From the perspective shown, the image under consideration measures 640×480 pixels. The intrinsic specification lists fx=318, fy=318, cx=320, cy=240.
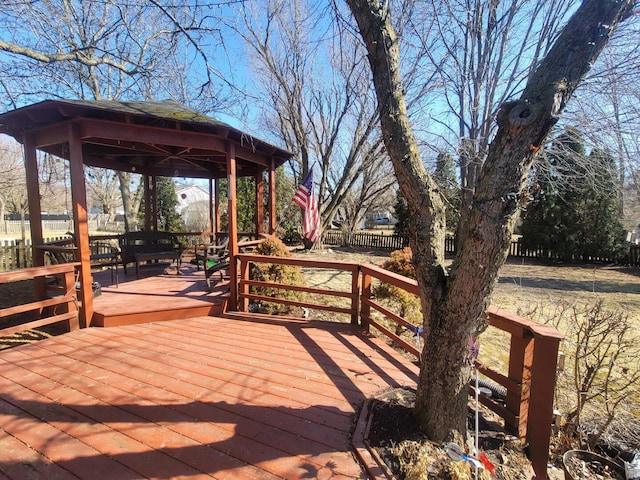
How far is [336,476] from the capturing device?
5.81 ft

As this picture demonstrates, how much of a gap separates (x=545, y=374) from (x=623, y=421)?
141 cm

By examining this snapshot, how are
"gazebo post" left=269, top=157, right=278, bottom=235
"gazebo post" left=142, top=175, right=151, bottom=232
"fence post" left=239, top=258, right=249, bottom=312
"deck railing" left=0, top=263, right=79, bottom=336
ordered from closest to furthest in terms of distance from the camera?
"deck railing" left=0, top=263, right=79, bottom=336
"fence post" left=239, top=258, right=249, bottom=312
"gazebo post" left=269, top=157, right=278, bottom=235
"gazebo post" left=142, top=175, right=151, bottom=232

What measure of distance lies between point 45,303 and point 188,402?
2.52 metres

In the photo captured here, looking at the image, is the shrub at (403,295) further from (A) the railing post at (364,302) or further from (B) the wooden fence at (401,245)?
(B) the wooden fence at (401,245)

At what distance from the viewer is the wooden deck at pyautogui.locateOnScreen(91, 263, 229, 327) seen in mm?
4102

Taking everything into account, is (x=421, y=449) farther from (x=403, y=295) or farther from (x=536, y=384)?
(x=403, y=295)

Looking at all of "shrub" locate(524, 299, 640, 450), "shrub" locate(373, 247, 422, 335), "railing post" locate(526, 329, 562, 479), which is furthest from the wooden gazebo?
"shrub" locate(524, 299, 640, 450)

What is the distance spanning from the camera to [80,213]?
4.01 meters

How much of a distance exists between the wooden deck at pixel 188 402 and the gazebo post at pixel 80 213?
0.34 m

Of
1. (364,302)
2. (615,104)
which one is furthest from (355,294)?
(615,104)

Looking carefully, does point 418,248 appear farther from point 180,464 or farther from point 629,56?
point 629,56

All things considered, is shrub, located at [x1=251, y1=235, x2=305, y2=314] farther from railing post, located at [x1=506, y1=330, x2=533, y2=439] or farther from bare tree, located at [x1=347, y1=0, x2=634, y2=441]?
railing post, located at [x1=506, y1=330, x2=533, y2=439]

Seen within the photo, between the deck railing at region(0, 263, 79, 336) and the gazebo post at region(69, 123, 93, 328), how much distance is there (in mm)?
107

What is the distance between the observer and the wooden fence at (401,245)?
11.4 meters
